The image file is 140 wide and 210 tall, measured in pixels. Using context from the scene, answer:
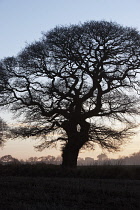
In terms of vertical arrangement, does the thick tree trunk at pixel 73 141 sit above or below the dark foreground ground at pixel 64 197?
above

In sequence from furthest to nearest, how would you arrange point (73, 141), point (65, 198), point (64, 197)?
point (73, 141) → point (64, 197) → point (65, 198)

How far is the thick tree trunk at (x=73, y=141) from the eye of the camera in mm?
23375

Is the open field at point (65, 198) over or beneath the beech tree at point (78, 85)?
beneath

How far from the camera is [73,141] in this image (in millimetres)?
23438

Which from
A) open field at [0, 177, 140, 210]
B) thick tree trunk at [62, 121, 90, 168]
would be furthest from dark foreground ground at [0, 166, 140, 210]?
thick tree trunk at [62, 121, 90, 168]

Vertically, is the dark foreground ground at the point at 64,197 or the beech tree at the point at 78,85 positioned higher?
the beech tree at the point at 78,85

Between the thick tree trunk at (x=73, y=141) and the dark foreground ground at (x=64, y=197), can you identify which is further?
the thick tree trunk at (x=73, y=141)

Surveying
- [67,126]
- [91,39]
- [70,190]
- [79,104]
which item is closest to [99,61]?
[91,39]

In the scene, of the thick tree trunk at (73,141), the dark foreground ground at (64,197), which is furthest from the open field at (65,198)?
the thick tree trunk at (73,141)

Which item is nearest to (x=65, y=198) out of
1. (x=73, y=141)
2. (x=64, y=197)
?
(x=64, y=197)

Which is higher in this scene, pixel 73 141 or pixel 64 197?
pixel 73 141

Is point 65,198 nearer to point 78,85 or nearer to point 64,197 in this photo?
point 64,197

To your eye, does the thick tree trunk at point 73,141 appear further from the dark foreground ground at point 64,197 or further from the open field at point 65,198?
the open field at point 65,198

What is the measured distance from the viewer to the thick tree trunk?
23.4 meters
